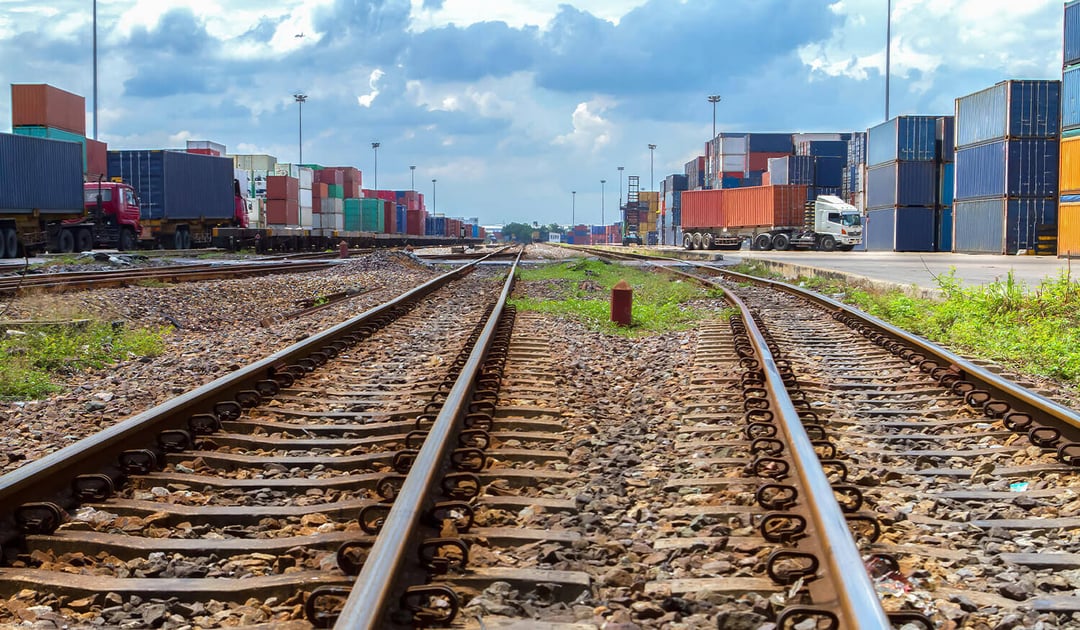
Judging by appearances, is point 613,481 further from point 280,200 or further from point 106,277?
point 280,200

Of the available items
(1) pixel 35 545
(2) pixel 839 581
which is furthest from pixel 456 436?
(2) pixel 839 581

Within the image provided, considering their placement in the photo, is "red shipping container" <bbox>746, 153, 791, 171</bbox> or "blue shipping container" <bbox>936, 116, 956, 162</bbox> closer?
"blue shipping container" <bbox>936, 116, 956, 162</bbox>

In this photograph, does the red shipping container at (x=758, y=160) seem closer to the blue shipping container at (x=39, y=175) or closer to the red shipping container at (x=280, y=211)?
the red shipping container at (x=280, y=211)

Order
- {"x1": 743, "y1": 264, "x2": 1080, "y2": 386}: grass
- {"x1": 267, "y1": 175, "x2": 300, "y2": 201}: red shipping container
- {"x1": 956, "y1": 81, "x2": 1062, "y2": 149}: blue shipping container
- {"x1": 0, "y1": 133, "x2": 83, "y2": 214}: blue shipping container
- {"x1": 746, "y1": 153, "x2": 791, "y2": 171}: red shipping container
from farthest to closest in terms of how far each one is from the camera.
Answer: {"x1": 746, "y1": 153, "x2": 791, "y2": 171}: red shipping container, {"x1": 267, "y1": 175, "x2": 300, "y2": 201}: red shipping container, {"x1": 956, "y1": 81, "x2": 1062, "y2": 149}: blue shipping container, {"x1": 0, "y1": 133, "x2": 83, "y2": 214}: blue shipping container, {"x1": 743, "y1": 264, "x2": 1080, "y2": 386}: grass

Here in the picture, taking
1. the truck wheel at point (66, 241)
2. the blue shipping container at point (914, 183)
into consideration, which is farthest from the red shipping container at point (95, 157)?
the blue shipping container at point (914, 183)

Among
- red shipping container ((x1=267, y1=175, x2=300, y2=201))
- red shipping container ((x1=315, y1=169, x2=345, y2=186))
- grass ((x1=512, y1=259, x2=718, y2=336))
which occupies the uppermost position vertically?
red shipping container ((x1=315, y1=169, x2=345, y2=186))

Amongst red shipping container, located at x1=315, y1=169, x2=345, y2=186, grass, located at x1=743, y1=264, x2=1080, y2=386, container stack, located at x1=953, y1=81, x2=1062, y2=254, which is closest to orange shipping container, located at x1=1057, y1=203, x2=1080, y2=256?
container stack, located at x1=953, y1=81, x2=1062, y2=254

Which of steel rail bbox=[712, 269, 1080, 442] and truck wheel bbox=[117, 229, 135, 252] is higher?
truck wheel bbox=[117, 229, 135, 252]

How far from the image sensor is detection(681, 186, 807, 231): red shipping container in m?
50.3

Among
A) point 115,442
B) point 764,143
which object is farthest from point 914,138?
point 115,442

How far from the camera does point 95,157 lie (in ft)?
151

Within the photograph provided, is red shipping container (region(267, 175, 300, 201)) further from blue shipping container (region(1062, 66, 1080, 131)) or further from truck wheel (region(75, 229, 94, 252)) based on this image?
blue shipping container (region(1062, 66, 1080, 131))

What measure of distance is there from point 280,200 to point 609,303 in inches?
1562

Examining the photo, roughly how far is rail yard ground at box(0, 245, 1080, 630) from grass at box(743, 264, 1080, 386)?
96 centimetres
